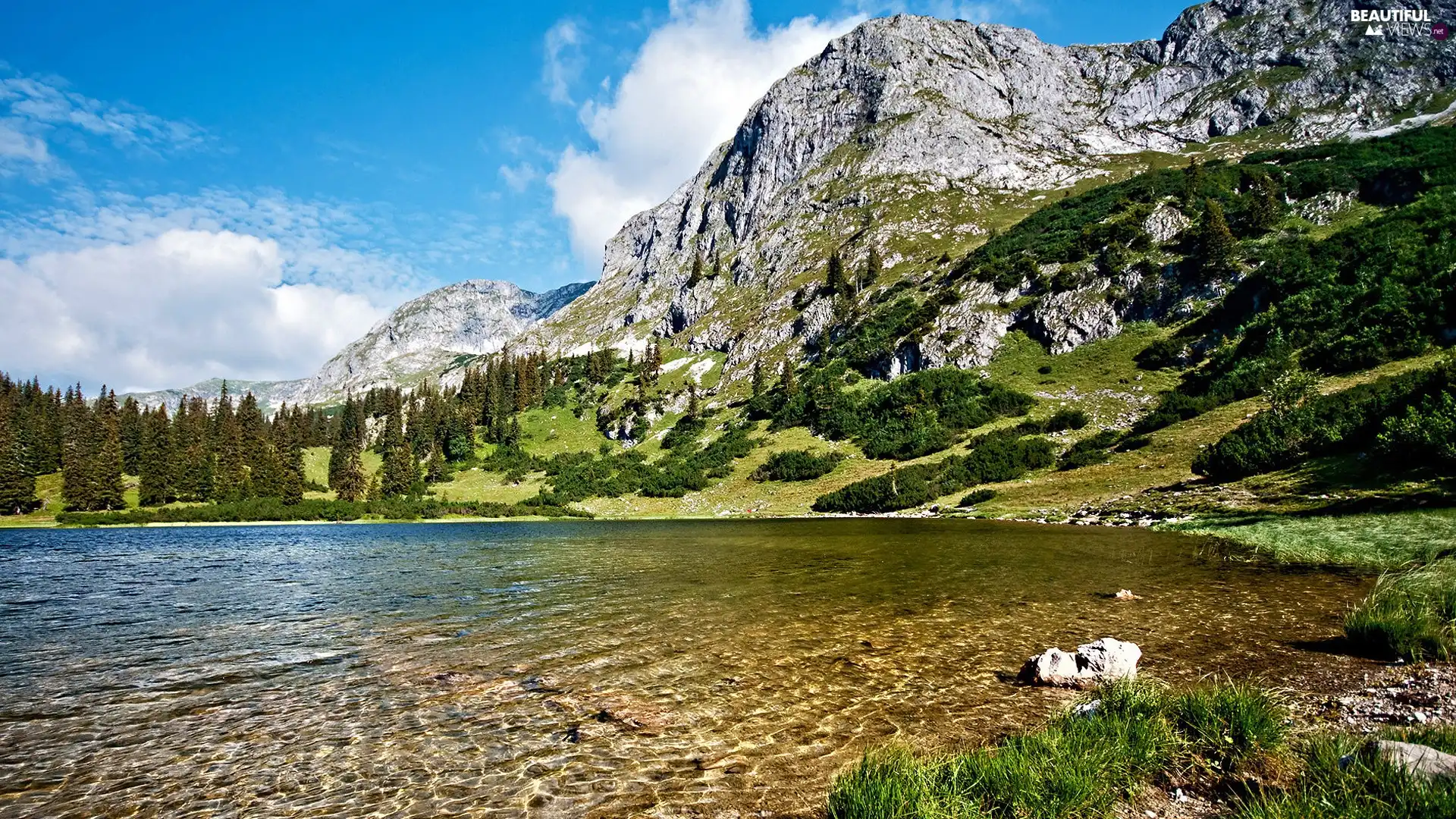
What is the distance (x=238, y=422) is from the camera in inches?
5714

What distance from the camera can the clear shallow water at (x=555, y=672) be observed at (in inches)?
355

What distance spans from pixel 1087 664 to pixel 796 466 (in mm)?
92908

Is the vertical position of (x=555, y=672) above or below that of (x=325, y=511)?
above

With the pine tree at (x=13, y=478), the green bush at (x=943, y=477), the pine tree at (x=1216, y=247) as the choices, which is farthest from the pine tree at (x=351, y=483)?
the pine tree at (x=1216, y=247)

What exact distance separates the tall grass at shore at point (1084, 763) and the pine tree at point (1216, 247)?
406 ft

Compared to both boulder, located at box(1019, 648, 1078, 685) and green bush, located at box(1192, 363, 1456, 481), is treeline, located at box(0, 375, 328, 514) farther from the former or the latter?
green bush, located at box(1192, 363, 1456, 481)

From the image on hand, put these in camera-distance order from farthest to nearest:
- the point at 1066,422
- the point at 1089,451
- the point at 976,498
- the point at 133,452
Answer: the point at 133,452, the point at 1066,422, the point at 1089,451, the point at 976,498

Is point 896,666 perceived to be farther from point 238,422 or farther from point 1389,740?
point 238,422

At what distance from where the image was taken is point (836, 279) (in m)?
175

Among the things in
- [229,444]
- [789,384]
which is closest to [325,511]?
[229,444]

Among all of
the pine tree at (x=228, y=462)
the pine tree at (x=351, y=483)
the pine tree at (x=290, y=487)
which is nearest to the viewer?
the pine tree at (x=228, y=462)

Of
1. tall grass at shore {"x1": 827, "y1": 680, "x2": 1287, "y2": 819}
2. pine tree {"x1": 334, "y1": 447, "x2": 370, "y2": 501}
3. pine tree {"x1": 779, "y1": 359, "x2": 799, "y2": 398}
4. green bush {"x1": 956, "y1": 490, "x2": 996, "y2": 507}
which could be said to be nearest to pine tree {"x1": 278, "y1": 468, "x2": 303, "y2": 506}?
pine tree {"x1": 334, "y1": 447, "x2": 370, "y2": 501}

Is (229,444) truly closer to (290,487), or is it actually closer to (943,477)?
(290,487)

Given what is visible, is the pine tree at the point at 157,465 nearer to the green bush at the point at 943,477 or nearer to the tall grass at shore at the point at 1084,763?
the green bush at the point at 943,477
